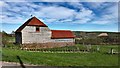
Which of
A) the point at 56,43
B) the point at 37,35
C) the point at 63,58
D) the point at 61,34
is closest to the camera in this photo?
the point at 63,58

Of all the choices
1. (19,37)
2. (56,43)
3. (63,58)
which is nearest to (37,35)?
(19,37)

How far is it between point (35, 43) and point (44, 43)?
2117 millimetres

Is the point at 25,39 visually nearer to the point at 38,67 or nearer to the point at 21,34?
the point at 21,34

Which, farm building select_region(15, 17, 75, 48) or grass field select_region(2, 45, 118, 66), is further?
farm building select_region(15, 17, 75, 48)

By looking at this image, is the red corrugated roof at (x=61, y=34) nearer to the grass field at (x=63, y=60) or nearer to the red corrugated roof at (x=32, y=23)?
the red corrugated roof at (x=32, y=23)

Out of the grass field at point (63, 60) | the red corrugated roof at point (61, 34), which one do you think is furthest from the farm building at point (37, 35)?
the grass field at point (63, 60)

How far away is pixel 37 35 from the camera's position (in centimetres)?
→ 3388

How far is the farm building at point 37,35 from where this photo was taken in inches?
1291

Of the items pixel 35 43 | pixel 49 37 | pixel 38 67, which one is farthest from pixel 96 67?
pixel 49 37

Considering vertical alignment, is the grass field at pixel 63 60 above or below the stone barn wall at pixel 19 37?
below

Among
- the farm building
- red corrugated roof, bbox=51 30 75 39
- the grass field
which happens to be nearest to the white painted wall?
the farm building

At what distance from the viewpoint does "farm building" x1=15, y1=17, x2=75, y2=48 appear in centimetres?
3278

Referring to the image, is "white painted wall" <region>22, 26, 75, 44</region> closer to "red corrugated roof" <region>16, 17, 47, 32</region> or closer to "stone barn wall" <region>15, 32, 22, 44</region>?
"red corrugated roof" <region>16, 17, 47, 32</region>

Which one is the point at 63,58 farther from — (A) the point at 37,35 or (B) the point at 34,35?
(A) the point at 37,35
